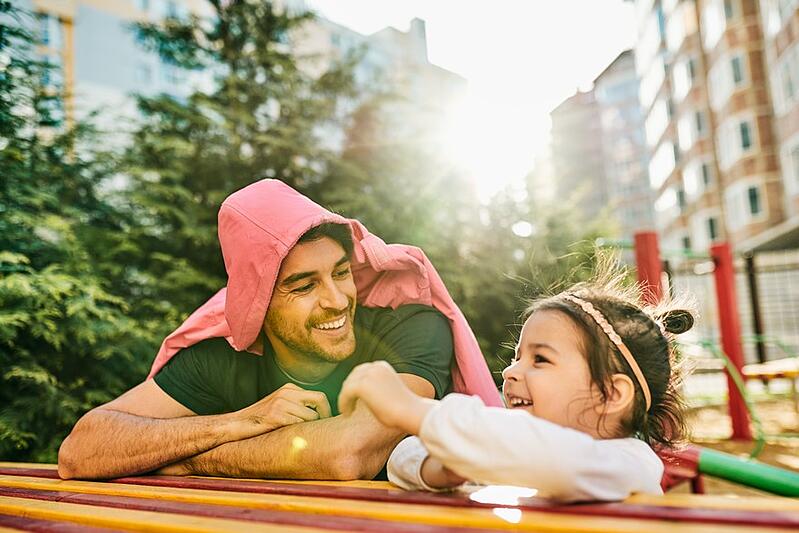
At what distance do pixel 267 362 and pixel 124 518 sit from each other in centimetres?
111

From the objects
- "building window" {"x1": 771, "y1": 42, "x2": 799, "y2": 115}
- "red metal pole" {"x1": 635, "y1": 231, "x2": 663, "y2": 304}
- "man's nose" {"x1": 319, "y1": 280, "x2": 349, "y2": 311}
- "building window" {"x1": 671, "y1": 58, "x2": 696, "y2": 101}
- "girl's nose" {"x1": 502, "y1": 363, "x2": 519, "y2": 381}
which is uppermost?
"building window" {"x1": 671, "y1": 58, "x2": 696, "y2": 101}

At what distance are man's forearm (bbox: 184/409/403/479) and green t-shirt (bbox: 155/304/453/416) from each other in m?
0.38

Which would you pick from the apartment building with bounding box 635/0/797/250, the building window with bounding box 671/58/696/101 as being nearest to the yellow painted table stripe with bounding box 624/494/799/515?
the apartment building with bounding box 635/0/797/250

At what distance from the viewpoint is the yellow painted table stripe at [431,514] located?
3.43 ft

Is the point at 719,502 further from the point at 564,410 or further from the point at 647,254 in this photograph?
the point at 647,254

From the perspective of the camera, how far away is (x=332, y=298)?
2285 mm

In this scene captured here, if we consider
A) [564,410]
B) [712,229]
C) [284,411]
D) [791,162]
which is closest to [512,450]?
[564,410]

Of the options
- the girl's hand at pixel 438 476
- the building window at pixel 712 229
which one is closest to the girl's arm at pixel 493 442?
the girl's hand at pixel 438 476

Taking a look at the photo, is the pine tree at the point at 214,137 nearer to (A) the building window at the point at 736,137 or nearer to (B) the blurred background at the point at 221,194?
(B) the blurred background at the point at 221,194

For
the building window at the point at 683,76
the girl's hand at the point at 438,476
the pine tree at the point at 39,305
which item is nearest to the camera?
the girl's hand at the point at 438,476

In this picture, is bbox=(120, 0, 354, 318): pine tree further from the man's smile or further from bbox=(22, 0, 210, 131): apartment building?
bbox=(22, 0, 210, 131): apartment building

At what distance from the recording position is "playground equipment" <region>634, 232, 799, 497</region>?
82.0 inches

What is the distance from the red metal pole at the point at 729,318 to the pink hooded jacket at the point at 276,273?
525 centimetres

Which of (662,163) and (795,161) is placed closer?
(795,161)
